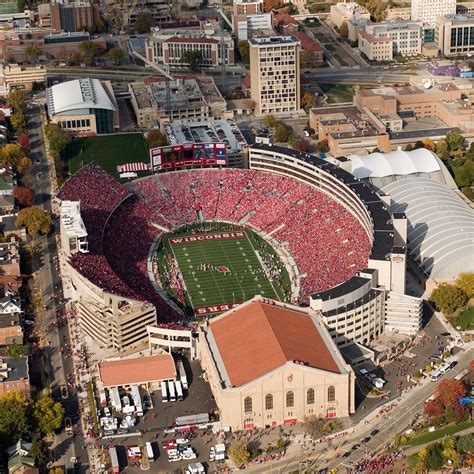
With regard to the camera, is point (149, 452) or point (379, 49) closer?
point (149, 452)

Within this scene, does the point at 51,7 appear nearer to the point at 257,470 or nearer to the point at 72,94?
the point at 72,94

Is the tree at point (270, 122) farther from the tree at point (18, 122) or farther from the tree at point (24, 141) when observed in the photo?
the tree at point (18, 122)

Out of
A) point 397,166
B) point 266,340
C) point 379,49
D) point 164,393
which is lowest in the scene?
point 164,393

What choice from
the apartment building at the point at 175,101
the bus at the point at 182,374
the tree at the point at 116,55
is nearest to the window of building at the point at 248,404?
the bus at the point at 182,374

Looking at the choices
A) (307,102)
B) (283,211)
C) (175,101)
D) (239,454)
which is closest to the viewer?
(239,454)

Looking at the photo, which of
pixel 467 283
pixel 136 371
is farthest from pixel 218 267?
pixel 467 283

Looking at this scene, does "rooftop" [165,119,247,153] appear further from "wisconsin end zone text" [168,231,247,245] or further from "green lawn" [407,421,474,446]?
"green lawn" [407,421,474,446]

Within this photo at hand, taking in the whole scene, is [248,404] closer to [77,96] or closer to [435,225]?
[435,225]
